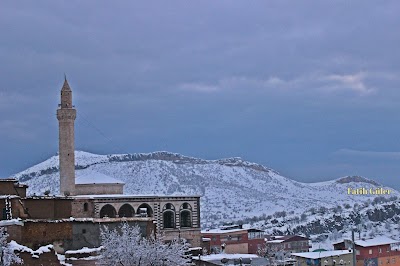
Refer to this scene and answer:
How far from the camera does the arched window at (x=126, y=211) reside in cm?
7181

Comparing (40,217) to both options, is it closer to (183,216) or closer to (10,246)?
(10,246)

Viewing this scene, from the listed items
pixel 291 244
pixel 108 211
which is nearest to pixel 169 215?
pixel 108 211

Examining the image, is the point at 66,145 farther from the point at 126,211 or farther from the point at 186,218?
the point at 186,218

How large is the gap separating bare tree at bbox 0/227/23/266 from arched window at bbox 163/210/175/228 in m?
30.9

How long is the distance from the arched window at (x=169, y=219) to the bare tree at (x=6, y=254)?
30.9 meters

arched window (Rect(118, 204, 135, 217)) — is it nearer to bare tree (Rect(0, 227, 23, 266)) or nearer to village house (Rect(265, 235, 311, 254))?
bare tree (Rect(0, 227, 23, 266))

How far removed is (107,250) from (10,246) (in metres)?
6.22

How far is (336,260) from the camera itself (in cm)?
8488

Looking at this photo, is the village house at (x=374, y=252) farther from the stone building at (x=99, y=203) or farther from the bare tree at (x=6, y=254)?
the bare tree at (x=6, y=254)

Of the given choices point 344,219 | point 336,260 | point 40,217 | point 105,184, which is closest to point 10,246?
point 40,217

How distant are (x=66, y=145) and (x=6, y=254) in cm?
3218

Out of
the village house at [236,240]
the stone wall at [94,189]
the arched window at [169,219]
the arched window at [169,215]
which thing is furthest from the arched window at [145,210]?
the village house at [236,240]

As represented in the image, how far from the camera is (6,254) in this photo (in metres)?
43.4

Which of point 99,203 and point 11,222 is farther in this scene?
point 99,203
